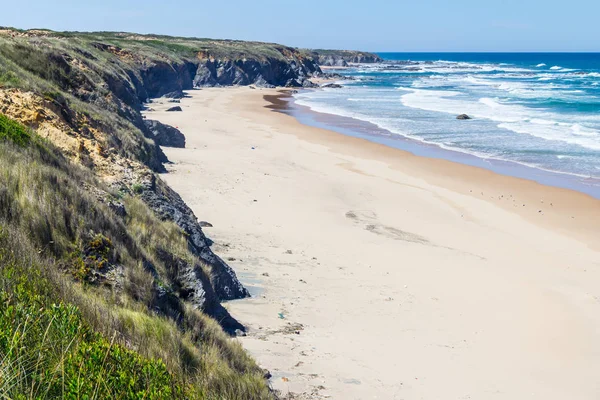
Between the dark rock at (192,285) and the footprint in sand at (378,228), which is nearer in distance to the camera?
the dark rock at (192,285)

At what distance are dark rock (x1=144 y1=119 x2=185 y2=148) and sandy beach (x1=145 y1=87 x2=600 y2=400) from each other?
62 cm

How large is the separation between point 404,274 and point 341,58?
137 m

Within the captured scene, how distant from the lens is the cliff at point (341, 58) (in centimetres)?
13925

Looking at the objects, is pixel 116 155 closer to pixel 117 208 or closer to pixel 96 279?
pixel 117 208

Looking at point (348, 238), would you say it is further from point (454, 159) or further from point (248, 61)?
point (248, 61)

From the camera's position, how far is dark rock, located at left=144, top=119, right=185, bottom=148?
71.7 feet

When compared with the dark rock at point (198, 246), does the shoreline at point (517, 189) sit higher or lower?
lower

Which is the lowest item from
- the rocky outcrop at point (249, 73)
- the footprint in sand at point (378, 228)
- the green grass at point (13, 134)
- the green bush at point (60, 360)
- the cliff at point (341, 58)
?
the footprint in sand at point (378, 228)

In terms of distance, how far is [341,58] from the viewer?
14275 centimetres

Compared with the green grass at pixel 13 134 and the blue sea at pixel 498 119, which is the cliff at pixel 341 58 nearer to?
the blue sea at pixel 498 119

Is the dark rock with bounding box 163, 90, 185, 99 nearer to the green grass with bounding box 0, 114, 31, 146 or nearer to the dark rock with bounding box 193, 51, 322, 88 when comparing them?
the dark rock with bounding box 193, 51, 322, 88

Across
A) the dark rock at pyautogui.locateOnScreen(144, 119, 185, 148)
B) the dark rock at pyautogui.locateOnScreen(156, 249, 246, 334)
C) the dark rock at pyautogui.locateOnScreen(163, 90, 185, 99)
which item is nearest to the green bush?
the dark rock at pyautogui.locateOnScreen(156, 249, 246, 334)

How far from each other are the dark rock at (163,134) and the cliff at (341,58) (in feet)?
385

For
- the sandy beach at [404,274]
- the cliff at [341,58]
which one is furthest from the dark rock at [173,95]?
the cliff at [341,58]
